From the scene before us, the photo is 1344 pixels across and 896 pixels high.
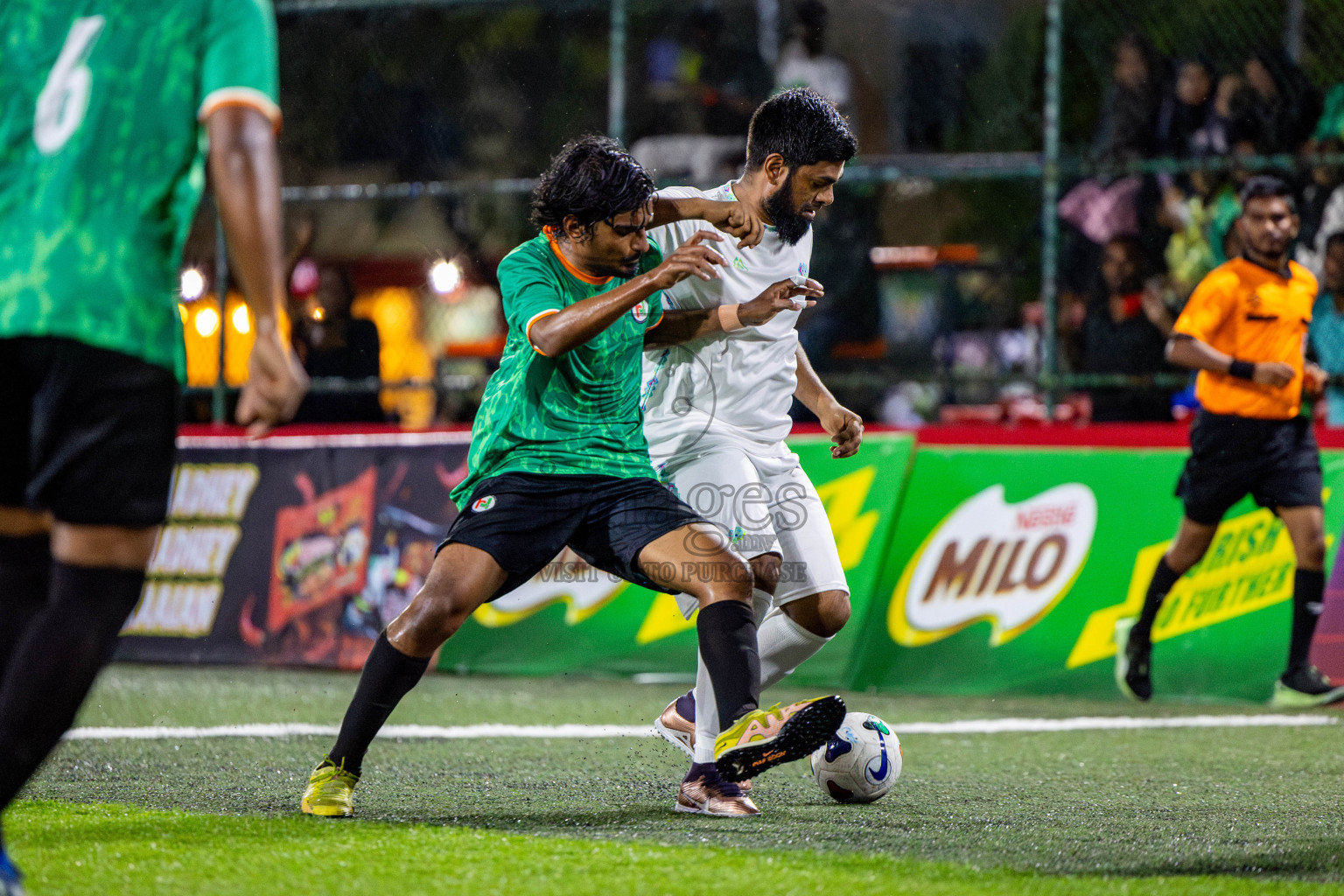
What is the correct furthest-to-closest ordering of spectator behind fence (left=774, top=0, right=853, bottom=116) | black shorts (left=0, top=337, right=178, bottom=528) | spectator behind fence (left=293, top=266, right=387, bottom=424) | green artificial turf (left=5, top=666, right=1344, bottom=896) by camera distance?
spectator behind fence (left=774, top=0, right=853, bottom=116), spectator behind fence (left=293, top=266, right=387, bottom=424), green artificial turf (left=5, top=666, right=1344, bottom=896), black shorts (left=0, top=337, right=178, bottom=528)

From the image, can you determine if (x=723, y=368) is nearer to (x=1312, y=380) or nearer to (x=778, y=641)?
(x=778, y=641)

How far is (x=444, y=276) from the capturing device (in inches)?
420

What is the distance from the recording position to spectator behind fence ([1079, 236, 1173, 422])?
891 cm

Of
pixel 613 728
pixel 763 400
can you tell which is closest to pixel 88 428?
pixel 763 400

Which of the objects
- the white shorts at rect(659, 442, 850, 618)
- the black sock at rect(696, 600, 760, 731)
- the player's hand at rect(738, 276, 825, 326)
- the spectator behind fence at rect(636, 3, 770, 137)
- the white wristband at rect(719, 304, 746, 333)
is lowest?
the black sock at rect(696, 600, 760, 731)

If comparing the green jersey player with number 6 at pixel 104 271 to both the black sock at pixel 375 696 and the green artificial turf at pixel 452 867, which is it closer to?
the green artificial turf at pixel 452 867

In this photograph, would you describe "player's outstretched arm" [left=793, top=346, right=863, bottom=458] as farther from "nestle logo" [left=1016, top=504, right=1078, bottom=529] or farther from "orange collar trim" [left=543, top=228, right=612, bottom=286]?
"nestle logo" [left=1016, top=504, right=1078, bottom=529]

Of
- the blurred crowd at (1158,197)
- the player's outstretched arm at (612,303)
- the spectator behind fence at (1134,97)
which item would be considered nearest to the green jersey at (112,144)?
the player's outstretched arm at (612,303)

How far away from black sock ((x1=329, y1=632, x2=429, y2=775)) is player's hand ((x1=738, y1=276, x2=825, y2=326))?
133 cm

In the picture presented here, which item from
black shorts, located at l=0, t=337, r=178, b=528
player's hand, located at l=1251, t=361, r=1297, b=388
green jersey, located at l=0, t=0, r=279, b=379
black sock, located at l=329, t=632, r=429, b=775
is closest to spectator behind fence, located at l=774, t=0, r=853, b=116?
player's hand, located at l=1251, t=361, r=1297, b=388

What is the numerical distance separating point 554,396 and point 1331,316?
5.53 meters

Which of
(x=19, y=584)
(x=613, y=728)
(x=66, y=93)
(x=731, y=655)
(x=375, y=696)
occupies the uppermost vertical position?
(x=66, y=93)

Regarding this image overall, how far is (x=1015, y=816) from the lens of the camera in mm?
4480

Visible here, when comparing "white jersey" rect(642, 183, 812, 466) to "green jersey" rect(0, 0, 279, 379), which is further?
"white jersey" rect(642, 183, 812, 466)
